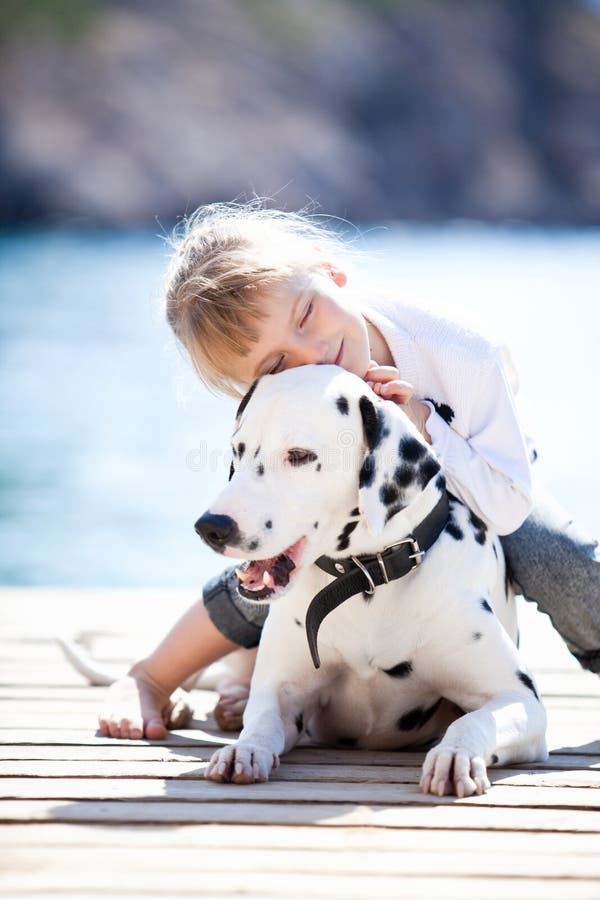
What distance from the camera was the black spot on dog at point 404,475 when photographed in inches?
122

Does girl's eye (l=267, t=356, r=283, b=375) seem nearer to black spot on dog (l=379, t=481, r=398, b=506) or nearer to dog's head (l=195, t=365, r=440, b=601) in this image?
dog's head (l=195, t=365, r=440, b=601)

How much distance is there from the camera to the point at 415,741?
3.50m

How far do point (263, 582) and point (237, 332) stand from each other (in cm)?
73

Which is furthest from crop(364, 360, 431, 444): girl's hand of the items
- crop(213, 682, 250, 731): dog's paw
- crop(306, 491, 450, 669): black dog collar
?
crop(213, 682, 250, 731): dog's paw

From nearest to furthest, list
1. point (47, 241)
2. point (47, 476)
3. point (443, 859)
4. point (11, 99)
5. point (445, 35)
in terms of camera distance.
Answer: point (443, 859), point (47, 476), point (47, 241), point (11, 99), point (445, 35)

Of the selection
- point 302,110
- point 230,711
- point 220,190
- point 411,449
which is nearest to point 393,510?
point 411,449

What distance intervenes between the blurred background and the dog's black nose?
22.0 feet

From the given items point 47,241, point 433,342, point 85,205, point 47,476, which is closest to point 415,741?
point 433,342

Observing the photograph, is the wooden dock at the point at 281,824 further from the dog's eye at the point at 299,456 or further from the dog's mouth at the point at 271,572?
the dog's eye at the point at 299,456

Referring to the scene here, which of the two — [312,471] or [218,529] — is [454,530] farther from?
[218,529]

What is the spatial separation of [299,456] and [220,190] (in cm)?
3521

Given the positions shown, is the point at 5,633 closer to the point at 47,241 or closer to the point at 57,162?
the point at 47,241

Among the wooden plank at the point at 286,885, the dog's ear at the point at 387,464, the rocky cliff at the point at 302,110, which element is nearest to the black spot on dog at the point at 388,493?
the dog's ear at the point at 387,464

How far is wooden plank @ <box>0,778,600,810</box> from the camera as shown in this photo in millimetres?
2941
